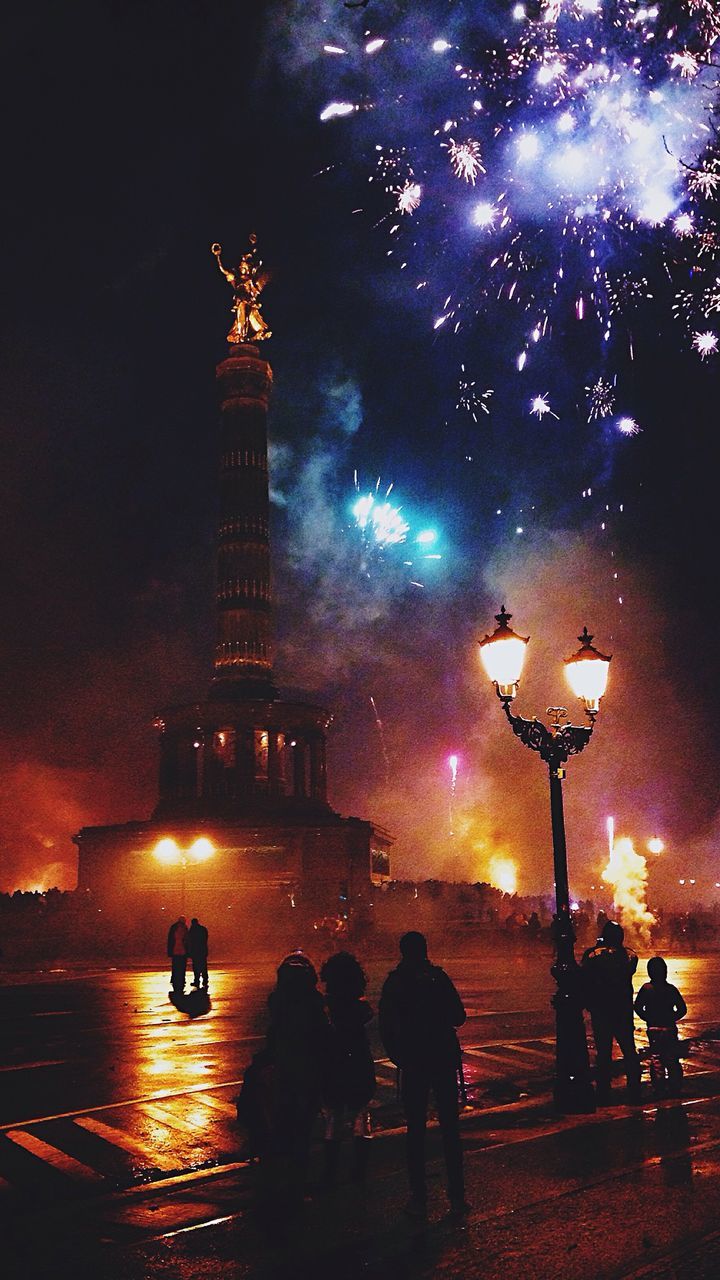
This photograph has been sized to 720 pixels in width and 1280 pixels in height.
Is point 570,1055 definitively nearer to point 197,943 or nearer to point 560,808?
point 560,808

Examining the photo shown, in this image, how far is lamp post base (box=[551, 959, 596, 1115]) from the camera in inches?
361

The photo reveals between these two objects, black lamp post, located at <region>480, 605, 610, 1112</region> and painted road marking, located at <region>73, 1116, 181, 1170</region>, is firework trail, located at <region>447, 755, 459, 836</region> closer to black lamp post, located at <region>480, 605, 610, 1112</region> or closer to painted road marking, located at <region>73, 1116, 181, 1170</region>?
black lamp post, located at <region>480, 605, 610, 1112</region>

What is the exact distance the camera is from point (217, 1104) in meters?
9.60

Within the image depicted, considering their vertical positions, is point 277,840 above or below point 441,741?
below

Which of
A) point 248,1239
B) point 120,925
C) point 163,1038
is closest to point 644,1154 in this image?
point 248,1239

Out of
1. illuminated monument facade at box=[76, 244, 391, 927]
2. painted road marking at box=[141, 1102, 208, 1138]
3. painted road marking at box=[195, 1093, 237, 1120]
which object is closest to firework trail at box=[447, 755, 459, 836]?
illuminated monument facade at box=[76, 244, 391, 927]

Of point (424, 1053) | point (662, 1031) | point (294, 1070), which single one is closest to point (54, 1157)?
point (294, 1070)

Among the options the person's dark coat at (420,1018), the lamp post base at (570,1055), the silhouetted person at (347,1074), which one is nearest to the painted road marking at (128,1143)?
the silhouetted person at (347,1074)

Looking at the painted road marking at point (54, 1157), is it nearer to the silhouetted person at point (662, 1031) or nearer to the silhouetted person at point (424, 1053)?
the silhouetted person at point (424, 1053)

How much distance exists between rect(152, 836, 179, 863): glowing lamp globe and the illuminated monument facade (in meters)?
0.10

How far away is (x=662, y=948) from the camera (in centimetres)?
3850

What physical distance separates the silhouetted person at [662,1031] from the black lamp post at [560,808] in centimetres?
87

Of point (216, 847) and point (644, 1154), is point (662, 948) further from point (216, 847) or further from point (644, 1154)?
point (644, 1154)

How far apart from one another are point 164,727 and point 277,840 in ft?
36.6
